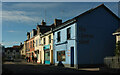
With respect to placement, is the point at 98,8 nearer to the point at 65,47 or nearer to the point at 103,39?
the point at 103,39

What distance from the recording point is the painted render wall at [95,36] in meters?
23.5

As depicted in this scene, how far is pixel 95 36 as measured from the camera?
24.2 meters

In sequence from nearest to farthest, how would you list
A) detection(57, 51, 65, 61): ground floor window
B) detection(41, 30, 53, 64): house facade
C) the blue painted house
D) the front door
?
the blue painted house, detection(57, 51, 65, 61): ground floor window, detection(41, 30, 53, 64): house facade, the front door

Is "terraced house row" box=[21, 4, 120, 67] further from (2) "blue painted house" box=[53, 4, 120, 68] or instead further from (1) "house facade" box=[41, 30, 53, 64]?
(1) "house facade" box=[41, 30, 53, 64]

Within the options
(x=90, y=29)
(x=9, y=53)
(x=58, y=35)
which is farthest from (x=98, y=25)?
(x=9, y=53)

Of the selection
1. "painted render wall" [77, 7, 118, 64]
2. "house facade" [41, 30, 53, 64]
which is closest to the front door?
"house facade" [41, 30, 53, 64]

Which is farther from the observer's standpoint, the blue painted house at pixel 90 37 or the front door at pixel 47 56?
the front door at pixel 47 56

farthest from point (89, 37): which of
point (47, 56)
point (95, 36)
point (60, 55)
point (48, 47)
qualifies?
point (47, 56)

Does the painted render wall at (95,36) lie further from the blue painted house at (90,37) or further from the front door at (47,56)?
the front door at (47,56)

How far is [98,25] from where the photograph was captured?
24.6 m

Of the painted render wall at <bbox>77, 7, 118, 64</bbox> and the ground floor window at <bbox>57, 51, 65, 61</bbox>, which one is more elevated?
the painted render wall at <bbox>77, 7, 118, 64</bbox>

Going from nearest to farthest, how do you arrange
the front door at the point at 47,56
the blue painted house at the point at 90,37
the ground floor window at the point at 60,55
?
the blue painted house at the point at 90,37 → the ground floor window at the point at 60,55 → the front door at the point at 47,56

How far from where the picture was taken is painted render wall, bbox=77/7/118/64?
23.5m

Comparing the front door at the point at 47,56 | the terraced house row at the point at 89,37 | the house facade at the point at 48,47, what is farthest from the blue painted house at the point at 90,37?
the front door at the point at 47,56
